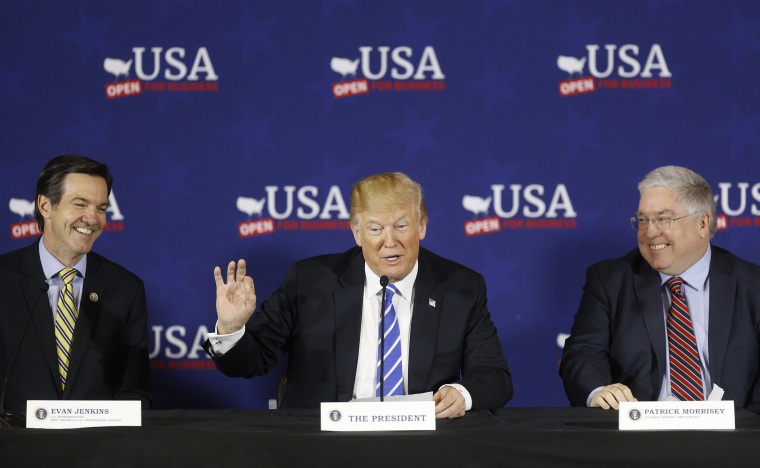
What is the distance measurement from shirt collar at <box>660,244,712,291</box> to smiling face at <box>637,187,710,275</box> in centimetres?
2

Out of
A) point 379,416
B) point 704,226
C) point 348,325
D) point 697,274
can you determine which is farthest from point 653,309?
point 379,416

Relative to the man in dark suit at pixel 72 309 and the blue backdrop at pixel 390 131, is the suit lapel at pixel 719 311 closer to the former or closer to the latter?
the blue backdrop at pixel 390 131

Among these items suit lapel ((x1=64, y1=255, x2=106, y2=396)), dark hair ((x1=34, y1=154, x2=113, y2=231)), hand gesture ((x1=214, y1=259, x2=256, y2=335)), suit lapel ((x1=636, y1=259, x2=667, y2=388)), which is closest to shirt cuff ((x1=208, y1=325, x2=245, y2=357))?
hand gesture ((x1=214, y1=259, x2=256, y2=335))

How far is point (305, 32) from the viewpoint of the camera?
3.72 m

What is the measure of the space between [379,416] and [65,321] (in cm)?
146

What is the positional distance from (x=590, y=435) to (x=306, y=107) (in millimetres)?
2327

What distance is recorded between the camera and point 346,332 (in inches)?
108

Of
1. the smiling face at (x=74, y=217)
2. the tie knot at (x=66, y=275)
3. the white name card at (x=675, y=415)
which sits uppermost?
the smiling face at (x=74, y=217)

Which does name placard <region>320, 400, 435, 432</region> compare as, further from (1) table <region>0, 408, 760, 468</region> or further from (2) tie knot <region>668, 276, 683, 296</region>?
(2) tie knot <region>668, 276, 683, 296</region>

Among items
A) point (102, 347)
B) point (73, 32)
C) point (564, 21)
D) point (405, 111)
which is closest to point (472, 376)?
point (102, 347)

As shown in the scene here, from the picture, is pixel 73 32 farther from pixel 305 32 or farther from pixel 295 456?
pixel 295 456

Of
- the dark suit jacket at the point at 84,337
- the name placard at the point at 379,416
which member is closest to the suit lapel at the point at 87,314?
the dark suit jacket at the point at 84,337

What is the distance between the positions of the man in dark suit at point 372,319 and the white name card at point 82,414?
0.61 metres

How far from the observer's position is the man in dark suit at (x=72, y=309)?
2.78 m
